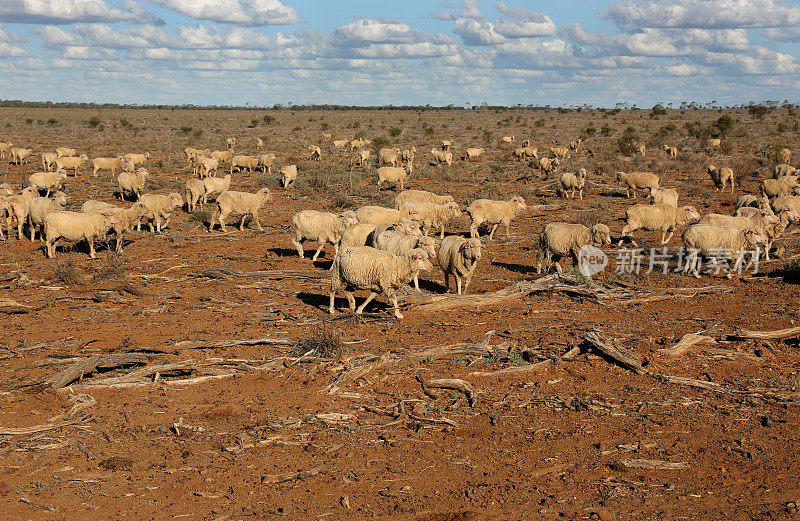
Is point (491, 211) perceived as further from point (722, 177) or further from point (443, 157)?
point (443, 157)

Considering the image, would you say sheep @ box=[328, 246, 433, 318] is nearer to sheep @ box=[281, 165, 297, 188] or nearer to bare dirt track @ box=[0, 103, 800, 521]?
bare dirt track @ box=[0, 103, 800, 521]

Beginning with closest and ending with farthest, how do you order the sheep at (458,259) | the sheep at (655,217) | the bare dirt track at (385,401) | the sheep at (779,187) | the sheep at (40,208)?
the bare dirt track at (385,401) → the sheep at (458,259) → the sheep at (655,217) → the sheep at (40,208) → the sheep at (779,187)

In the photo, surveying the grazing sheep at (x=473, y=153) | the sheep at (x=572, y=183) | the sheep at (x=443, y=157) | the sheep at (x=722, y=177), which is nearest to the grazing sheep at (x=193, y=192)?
the sheep at (x=572, y=183)

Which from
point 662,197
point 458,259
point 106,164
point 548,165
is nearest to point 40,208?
point 458,259

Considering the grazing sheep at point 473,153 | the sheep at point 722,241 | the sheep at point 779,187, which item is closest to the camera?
the sheep at point 722,241

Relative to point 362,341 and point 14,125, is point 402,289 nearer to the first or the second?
point 362,341

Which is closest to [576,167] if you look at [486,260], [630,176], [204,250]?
[630,176]

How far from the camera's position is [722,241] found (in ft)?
50.6

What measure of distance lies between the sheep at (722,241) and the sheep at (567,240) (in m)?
2.18

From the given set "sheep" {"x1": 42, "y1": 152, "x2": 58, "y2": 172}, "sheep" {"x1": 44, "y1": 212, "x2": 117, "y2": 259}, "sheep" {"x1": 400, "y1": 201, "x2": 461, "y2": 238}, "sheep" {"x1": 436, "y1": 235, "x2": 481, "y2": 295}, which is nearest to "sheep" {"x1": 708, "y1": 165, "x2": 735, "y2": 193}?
"sheep" {"x1": 400, "y1": 201, "x2": 461, "y2": 238}

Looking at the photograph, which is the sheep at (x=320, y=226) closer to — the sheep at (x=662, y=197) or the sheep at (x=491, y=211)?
the sheep at (x=491, y=211)

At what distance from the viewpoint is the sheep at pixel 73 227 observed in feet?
58.0

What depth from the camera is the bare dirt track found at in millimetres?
6520

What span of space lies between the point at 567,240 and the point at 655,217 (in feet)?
17.4
